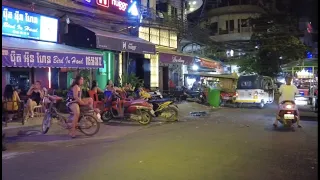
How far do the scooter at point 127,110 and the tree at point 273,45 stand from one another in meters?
22.6

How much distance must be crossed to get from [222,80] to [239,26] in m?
25.8

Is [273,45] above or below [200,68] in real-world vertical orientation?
above

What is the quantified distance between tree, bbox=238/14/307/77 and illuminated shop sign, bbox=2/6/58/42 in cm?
2366

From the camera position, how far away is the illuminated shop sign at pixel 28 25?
13.1 metres

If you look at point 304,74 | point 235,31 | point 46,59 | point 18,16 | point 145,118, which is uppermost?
point 235,31

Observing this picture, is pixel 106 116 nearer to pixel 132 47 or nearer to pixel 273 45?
pixel 132 47

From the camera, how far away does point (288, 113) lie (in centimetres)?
1192

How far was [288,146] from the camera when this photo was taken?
29.0 ft

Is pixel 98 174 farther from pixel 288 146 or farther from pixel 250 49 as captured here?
pixel 250 49

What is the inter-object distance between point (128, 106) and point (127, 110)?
0.17 meters

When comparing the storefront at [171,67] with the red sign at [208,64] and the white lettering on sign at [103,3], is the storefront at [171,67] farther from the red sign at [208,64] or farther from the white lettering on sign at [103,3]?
the white lettering on sign at [103,3]

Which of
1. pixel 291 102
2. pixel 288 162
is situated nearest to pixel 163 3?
pixel 291 102

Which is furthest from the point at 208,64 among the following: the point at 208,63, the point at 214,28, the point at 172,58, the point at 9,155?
the point at 214,28

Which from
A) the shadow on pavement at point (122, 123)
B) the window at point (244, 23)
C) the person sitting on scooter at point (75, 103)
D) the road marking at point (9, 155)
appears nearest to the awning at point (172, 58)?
the shadow on pavement at point (122, 123)
